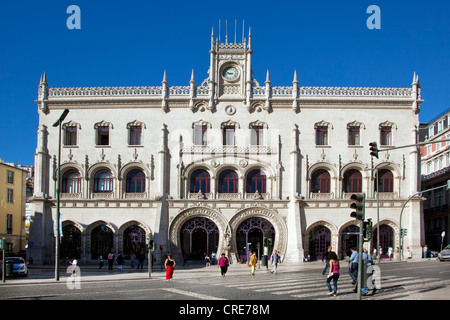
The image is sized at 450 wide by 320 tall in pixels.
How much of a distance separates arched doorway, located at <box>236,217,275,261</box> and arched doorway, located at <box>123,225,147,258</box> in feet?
26.3

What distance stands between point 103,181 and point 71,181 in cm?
276

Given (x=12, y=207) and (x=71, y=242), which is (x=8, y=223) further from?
(x=71, y=242)

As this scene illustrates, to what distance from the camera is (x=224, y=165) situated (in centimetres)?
4625

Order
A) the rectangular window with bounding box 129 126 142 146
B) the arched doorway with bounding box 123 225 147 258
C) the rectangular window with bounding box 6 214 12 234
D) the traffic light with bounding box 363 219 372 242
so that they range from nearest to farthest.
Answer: the traffic light with bounding box 363 219 372 242
the arched doorway with bounding box 123 225 147 258
the rectangular window with bounding box 129 126 142 146
the rectangular window with bounding box 6 214 12 234

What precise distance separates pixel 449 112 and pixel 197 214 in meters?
31.0

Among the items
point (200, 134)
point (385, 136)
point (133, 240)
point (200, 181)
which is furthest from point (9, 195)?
point (385, 136)

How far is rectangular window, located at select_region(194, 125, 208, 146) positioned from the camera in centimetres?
4675

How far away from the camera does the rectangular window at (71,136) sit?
47.4 meters

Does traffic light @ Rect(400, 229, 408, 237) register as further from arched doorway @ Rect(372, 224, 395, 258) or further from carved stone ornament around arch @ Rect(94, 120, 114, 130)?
carved stone ornament around arch @ Rect(94, 120, 114, 130)

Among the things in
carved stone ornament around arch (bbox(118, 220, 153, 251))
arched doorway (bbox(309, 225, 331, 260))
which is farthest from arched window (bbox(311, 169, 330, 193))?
carved stone ornament around arch (bbox(118, 220, 153, 251))

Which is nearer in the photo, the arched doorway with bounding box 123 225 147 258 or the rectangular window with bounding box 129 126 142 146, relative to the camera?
the arched doorway with bounding box 123 225 147 258

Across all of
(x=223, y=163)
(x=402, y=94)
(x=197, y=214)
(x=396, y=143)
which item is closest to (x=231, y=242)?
(x=197, y=214)

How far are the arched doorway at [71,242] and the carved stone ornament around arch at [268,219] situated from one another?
13.0 meters

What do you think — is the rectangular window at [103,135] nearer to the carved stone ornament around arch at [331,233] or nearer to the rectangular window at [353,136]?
the carved stone ornament around arch at [331,233]
